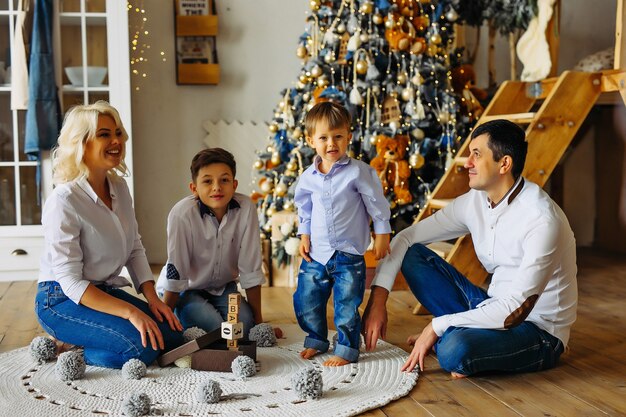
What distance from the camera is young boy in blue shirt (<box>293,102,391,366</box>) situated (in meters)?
2.44

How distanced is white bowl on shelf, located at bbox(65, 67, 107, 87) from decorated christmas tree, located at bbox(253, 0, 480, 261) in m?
1.04

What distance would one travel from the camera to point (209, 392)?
204 cm

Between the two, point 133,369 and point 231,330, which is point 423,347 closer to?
point 231,330

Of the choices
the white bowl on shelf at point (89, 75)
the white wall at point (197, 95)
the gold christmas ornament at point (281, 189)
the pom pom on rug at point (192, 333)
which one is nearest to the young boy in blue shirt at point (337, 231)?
the pom pom on rug at point (192, 333)

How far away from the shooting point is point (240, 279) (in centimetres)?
278

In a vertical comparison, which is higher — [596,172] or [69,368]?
[596,172]

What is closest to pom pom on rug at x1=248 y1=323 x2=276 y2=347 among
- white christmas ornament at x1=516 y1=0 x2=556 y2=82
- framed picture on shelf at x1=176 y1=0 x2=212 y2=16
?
white christmas ornament at x1=516 y1=0 x2=556 y2=82

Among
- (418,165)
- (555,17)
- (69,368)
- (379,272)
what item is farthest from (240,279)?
(555,17)

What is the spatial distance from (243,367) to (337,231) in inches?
21.5

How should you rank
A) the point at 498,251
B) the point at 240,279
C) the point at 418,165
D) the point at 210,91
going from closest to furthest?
the point at 498,251, the point at 240,279, the point at 418,165, the point at 210,91

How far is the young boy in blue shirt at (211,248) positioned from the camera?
2.67 meters

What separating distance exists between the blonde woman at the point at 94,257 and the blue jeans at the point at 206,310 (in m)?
0.17

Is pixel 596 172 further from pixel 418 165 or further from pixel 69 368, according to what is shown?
pixel 69 368

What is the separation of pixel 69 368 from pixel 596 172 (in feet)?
13.0
